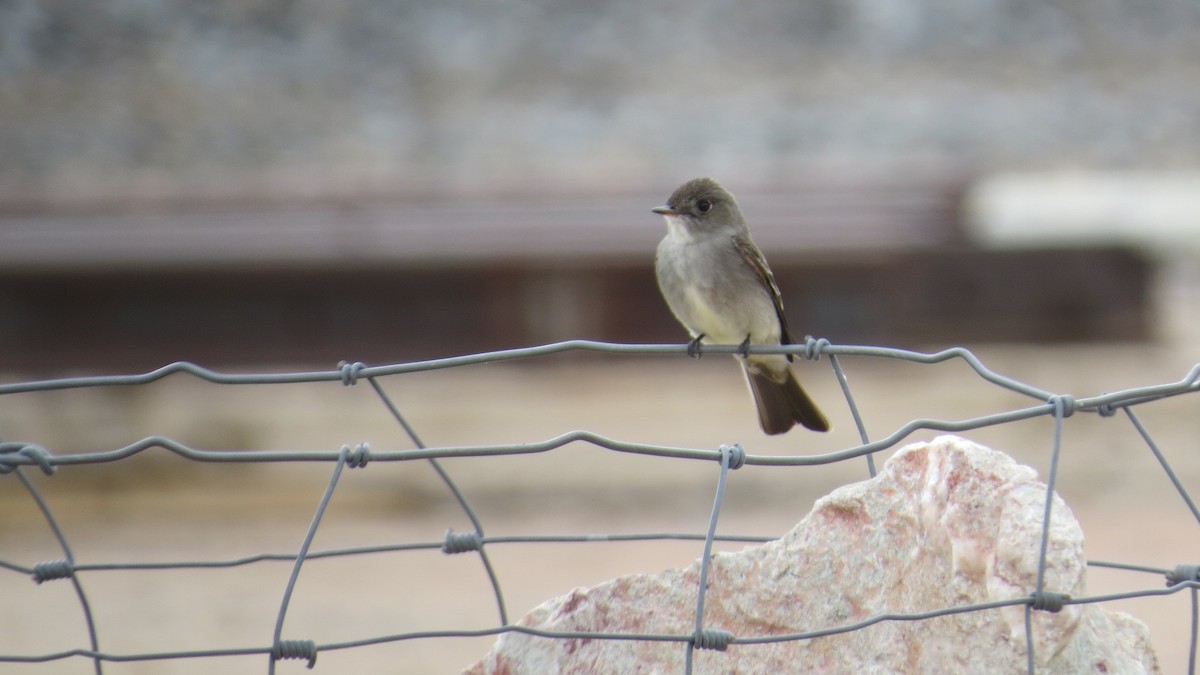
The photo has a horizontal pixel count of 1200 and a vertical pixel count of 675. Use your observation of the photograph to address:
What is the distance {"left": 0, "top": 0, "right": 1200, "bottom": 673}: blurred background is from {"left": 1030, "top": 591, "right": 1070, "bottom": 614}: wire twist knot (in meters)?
4.13

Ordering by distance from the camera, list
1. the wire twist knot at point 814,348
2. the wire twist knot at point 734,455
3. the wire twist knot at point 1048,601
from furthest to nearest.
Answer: the wire twist knot at point 814,348 → the wire twist knot at point 734,455 → the wire twist knot at point 1048,601

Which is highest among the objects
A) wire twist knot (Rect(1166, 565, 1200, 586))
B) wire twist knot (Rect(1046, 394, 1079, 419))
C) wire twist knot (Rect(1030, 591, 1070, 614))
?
wire twist knot (Rect(1046, 394, 1079, 419))

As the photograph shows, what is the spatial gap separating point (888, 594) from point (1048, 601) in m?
0.30

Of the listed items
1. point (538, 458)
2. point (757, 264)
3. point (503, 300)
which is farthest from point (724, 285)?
point (503, 300)

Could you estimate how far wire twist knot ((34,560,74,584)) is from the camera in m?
1.95

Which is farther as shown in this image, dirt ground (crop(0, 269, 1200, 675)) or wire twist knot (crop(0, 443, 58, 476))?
dirt ground (crop(0, 269, 1200, 675))

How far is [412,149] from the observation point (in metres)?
12.7

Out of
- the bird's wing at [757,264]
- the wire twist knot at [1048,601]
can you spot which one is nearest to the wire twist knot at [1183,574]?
the wire twist knot at [1048,601]

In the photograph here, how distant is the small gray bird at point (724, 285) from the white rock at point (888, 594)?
1.44 meters

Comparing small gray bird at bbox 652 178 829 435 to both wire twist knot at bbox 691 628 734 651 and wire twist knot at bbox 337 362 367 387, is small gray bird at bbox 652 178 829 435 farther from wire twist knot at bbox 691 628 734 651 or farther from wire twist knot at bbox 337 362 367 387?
wire twist knot at bbox 691 628 734 651

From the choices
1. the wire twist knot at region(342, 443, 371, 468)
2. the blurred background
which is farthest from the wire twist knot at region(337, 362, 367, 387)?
the blurred background

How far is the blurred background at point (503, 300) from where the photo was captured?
796 centimetres

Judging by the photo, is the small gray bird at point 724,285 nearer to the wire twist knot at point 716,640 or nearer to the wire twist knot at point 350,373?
the wire twist knot at point 350,373

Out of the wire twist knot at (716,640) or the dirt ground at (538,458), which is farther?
the dirt ground at (538,458)
